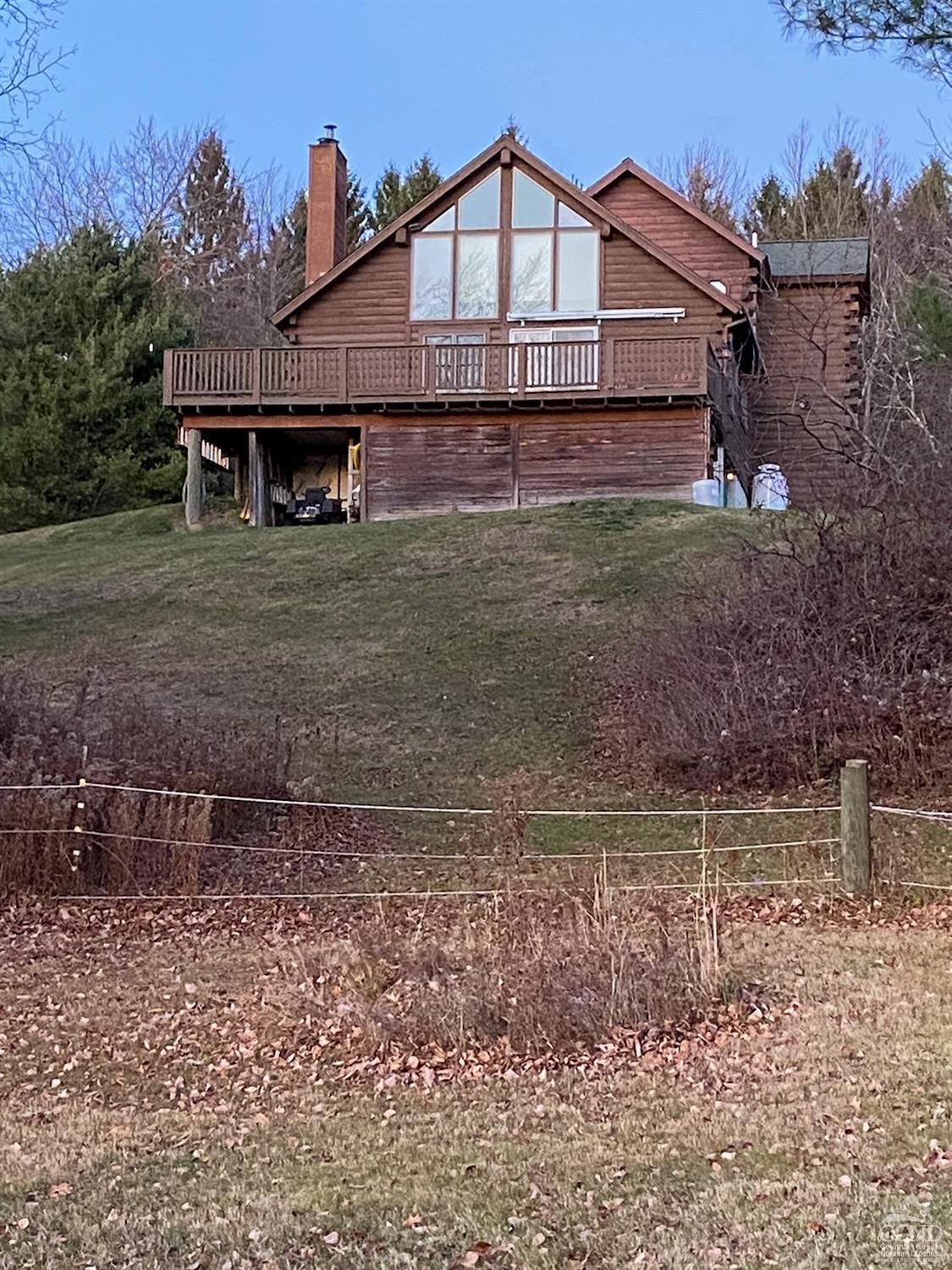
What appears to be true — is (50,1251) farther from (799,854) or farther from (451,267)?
(451,267)

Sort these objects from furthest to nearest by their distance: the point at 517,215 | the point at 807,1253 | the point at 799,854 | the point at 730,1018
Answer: the point at 517,215, the point at 799,854, the point at 730,1018, the point at 807,1253

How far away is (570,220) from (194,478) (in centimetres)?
905

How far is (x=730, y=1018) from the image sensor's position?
6695 millimetres

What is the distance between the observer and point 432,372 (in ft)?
81.3

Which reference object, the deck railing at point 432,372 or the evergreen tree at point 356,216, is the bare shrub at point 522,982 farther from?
the evergreen tree at point 356,216

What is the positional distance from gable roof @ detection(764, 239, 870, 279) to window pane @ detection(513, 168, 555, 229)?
6822 millimetres

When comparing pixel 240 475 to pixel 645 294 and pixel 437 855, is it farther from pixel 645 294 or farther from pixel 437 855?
pixel 437 855

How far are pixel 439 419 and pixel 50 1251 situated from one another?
21.8m

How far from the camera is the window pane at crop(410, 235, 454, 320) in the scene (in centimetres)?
2741

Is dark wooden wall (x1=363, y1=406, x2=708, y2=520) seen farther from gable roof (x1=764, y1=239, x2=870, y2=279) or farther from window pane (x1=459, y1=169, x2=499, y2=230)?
gable roof (x1=764, y1=239, x2=870, y2=279)

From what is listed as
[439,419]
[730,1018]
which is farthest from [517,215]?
[730,1018]

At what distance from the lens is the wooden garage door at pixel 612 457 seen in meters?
24.7

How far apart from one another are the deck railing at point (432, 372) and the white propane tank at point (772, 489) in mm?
3451

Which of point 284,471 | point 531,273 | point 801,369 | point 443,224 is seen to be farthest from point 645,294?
point 284,471
